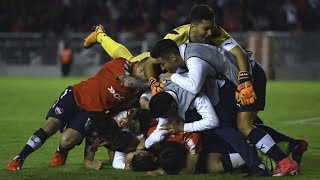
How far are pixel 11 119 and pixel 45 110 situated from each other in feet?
5.64

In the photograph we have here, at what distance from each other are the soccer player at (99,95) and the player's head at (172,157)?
0.99 metres

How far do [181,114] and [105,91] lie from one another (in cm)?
121

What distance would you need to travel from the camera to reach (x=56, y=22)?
31.1 m

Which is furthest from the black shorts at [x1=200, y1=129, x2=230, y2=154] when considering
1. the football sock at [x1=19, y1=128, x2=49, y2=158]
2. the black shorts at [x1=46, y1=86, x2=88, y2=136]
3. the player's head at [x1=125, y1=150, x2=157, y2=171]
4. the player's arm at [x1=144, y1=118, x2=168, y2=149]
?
the football sock at [x1=19, y1=128, x2=49, y2=158]

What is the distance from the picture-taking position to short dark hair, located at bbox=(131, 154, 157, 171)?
8.15m

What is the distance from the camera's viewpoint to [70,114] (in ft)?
29.0

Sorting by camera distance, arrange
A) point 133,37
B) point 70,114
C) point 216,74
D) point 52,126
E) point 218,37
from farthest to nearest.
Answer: point 133,37
point 70,114
point 52,126
point 218,37
point 216,74

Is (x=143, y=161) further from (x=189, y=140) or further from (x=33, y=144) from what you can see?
(x=33, y=144)

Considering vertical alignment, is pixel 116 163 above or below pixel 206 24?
below

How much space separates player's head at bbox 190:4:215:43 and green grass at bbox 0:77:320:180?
1387 millimetres

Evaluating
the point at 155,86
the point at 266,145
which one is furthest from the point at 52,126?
the point at 266,145

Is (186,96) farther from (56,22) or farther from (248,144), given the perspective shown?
(56,22)

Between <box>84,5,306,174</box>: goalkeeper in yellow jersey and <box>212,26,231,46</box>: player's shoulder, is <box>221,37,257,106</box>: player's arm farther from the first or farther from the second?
<box>212,26,231,46</box>: player's shoulder

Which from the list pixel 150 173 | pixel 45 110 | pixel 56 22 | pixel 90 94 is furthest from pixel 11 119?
pixel 56 22
